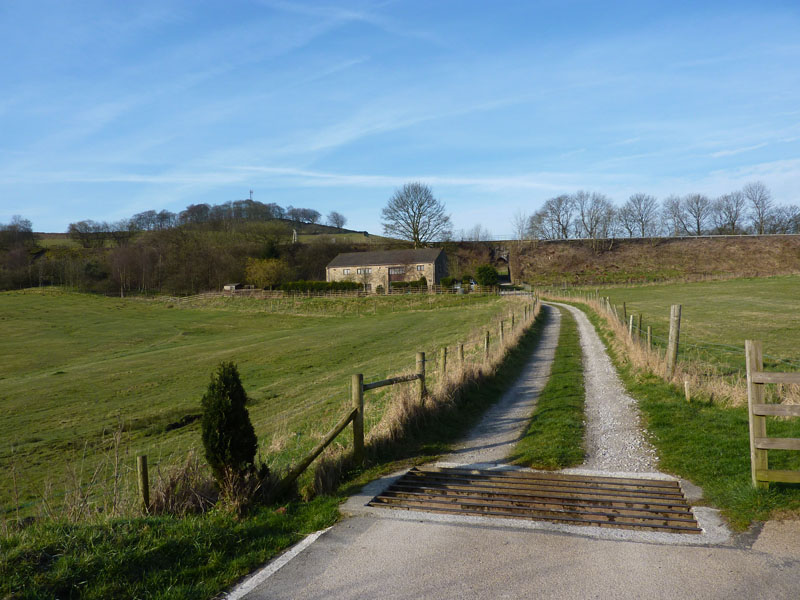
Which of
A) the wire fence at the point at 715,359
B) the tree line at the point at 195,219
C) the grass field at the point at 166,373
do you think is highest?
the tree line at the point at 195,219

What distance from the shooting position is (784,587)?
4074 mm

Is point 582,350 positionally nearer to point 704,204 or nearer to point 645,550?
point 645,550

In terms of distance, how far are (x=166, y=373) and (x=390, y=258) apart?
5306 cm

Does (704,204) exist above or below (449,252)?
above

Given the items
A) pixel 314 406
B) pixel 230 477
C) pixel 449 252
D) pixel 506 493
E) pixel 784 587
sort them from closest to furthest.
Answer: pixel 784 587, pixel 230 477, pixel 506 493, pixel 314 406, pixel 449 252

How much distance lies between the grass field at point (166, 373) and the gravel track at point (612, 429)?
13.9ft

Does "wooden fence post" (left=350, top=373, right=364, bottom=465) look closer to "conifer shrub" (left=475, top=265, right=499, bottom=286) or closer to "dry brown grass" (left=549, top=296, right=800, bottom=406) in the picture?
"dry brown grass" (left=549, top=296, right=800, bottom=406)

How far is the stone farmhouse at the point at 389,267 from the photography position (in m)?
74.2

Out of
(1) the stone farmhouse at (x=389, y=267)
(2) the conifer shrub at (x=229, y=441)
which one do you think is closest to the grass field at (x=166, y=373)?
(2) the conifer shrub at (x=229, y=441)

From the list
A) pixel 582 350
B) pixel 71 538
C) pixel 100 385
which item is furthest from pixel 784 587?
pixel 100 385

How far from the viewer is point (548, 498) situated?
6.32 meters

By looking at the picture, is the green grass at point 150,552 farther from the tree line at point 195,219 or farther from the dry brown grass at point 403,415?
the tree line at point 195,219

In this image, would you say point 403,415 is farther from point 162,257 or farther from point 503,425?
point 162,257

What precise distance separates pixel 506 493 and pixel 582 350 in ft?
52.9
